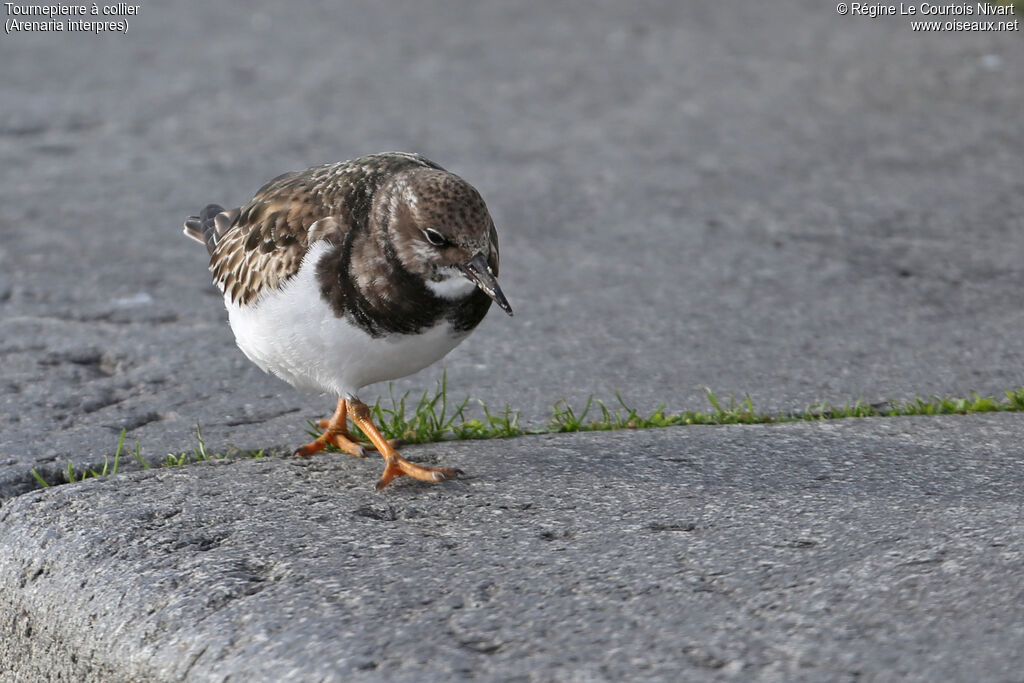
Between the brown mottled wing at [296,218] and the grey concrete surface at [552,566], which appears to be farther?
the brown mottled wing at [296,218]

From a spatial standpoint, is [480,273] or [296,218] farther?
[296,218]

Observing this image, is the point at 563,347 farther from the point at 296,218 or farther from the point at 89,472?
the point at 89,472

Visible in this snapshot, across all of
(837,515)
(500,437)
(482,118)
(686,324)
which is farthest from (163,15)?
(837,515)

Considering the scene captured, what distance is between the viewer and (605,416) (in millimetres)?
4465

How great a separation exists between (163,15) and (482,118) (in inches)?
154

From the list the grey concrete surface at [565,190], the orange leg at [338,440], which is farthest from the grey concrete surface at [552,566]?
the grey concrete surface at [565,190]

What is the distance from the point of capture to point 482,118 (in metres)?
8.37

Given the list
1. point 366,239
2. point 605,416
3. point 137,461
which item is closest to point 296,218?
point 366,239

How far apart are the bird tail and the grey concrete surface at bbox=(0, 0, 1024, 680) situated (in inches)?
22.3

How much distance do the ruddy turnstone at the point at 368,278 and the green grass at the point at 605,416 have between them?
0.37m

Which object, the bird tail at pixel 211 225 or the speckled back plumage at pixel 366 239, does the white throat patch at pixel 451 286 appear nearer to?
the speckled back plumage at pixel 366 239

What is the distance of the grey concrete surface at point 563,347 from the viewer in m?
3.06

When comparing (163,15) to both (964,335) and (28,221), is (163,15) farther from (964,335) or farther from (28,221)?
(964,335)

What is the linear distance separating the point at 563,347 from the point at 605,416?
0.87 m
